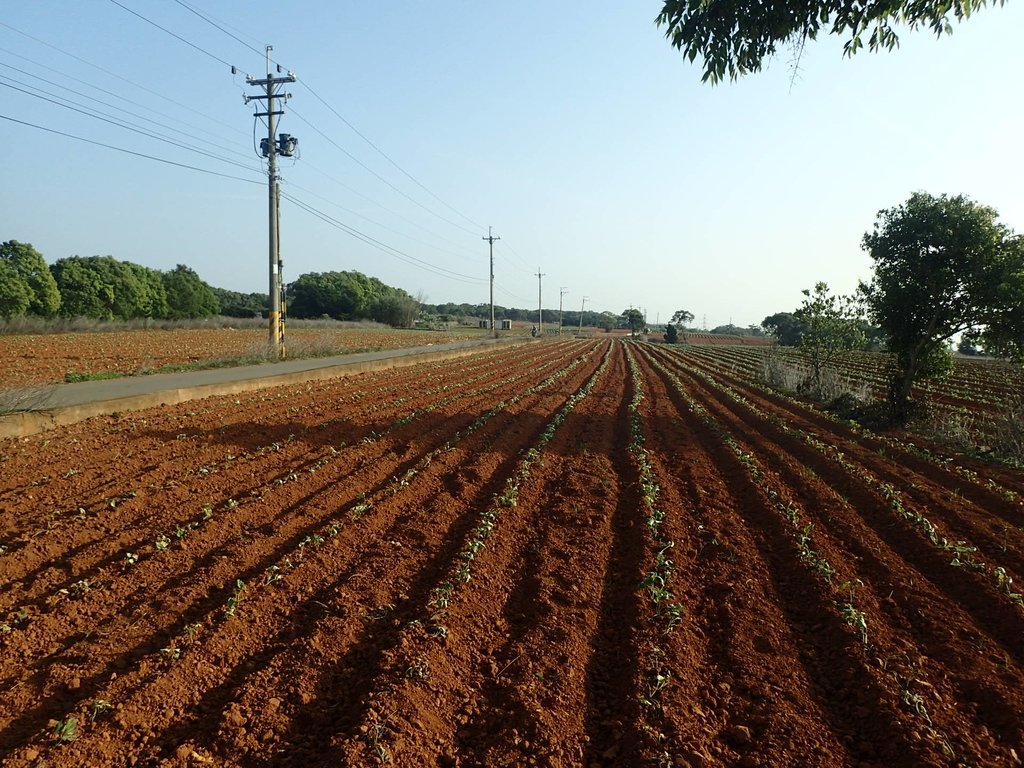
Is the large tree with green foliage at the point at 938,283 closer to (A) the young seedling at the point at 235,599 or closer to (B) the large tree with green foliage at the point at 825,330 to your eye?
(B) the large tree with green foliage at the point at 825,330

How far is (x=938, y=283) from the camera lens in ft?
44.4

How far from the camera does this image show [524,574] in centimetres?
506

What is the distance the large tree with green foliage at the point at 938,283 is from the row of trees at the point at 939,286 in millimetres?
18

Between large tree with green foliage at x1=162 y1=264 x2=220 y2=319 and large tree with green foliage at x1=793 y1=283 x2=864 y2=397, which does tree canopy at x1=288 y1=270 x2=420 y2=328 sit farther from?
large tree with green foliage at x1=793 y1=283 x2=864 y2=397

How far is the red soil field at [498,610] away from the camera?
305 centimetres

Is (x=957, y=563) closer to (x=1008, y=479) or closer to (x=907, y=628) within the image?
(x=907, y=628)

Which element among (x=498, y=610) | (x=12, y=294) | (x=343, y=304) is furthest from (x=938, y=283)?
(x=343, y=304)

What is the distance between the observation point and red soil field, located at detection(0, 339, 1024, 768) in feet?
10.00

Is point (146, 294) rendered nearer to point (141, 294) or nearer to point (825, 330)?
point (141, 294)

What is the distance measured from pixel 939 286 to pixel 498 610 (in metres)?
13.9

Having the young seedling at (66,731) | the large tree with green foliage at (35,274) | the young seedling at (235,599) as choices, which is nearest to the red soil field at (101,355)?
the young seedling at (235,599)

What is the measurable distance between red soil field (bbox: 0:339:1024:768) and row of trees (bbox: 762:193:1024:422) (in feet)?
18.3

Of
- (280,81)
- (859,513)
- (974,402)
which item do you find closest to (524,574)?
(859,513)

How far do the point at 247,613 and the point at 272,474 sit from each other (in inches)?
151
